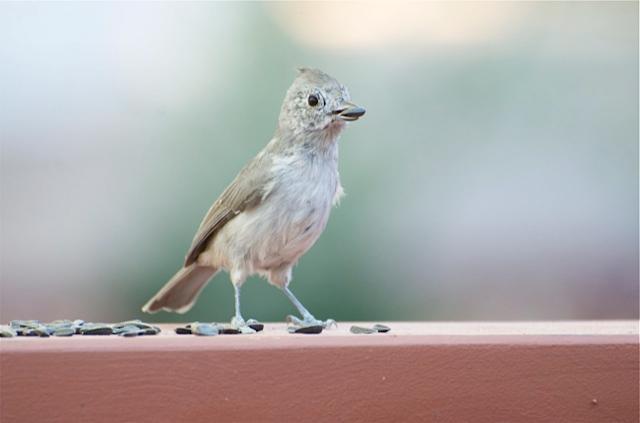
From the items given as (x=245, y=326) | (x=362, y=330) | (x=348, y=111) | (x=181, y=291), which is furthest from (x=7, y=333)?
(x=181, y=291)

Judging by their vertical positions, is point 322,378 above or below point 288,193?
below

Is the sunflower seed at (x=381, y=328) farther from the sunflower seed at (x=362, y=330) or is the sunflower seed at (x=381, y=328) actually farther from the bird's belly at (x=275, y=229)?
the bird's belly at (x=275, y=229)

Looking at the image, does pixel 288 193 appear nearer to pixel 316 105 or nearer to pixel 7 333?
pixel 316 105

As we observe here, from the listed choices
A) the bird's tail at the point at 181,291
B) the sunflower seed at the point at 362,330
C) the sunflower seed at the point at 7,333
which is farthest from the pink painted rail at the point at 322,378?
the bird's tail at the point at 181,291

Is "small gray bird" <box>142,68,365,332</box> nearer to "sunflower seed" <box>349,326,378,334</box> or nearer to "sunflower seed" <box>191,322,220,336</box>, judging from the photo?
"sunflower seed" <box>349,326,378,334</box>

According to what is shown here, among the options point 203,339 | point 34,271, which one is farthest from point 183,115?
point 203,339

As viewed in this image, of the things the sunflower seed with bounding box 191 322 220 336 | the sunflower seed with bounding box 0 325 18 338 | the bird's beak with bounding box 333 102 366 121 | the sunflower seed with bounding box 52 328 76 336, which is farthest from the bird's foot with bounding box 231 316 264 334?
the bird's beak with bounding box 333 102 366 121

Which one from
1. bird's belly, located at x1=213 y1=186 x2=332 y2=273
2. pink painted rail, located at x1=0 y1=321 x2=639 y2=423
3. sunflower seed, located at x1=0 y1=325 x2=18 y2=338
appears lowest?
pink painted rail, located at x1=0 y1=321 x2=639 y2=423

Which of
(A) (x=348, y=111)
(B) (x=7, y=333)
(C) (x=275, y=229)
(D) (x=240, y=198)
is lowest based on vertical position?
(B) (x=7, y=333)
